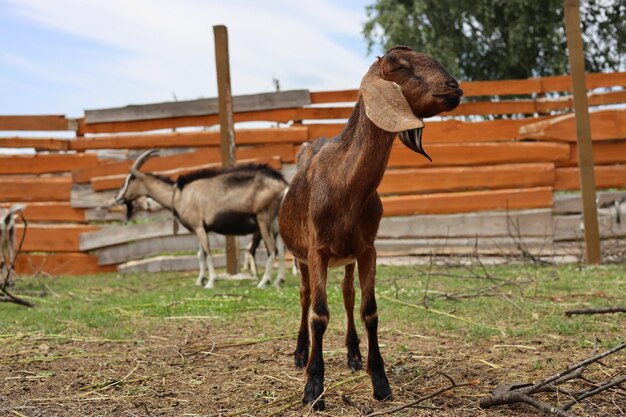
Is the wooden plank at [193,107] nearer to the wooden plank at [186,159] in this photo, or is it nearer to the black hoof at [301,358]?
the wooden plank at [186,159]

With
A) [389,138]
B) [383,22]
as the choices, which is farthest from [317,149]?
[383,22]

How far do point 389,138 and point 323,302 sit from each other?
41.3 inches

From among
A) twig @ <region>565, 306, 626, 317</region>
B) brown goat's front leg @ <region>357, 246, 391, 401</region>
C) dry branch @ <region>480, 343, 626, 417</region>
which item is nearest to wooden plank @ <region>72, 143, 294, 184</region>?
twig @ <region>565, 306, 626, 317</region>

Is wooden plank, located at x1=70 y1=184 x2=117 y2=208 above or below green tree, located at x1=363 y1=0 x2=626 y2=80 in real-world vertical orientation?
below

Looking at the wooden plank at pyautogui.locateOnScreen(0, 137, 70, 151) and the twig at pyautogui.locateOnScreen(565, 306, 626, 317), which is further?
the wooden plank at pyautogui.locateOnScreen(0, 137, 70, 151)

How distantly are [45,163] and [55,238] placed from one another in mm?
1691

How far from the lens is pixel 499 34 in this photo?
21.0 m

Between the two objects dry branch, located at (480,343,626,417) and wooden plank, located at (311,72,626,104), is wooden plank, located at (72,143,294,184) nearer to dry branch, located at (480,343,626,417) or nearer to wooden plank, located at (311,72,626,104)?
wooden plank, located at (311,72,626,104)

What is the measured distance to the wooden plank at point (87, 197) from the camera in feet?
49.2

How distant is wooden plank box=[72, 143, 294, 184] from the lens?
14.3m

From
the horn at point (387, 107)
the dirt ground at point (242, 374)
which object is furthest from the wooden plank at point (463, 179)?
the horn at point (387, 107)

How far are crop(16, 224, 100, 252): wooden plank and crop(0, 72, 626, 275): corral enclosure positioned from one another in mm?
21

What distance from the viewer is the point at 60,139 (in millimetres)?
15273

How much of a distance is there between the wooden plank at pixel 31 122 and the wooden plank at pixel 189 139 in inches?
22.6
